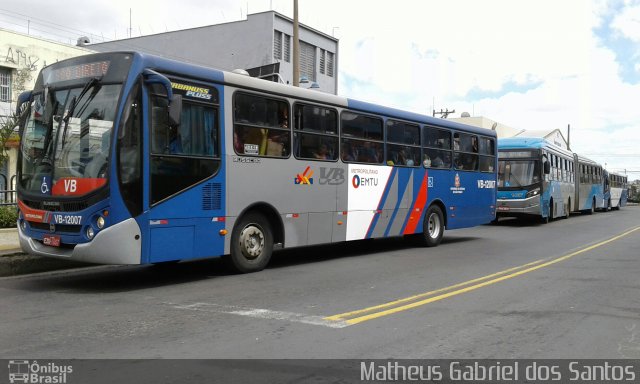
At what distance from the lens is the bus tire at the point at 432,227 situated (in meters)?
14.1

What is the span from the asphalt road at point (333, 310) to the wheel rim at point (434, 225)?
113 inches

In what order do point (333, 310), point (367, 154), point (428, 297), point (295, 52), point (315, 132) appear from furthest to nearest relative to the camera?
point (295, 52)
point (367, 154)
point (315, 132)
point (428, 297)
point (333, 310)

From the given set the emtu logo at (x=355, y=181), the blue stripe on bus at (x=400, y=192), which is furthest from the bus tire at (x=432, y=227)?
the emtu logo at (x=355, y=181)

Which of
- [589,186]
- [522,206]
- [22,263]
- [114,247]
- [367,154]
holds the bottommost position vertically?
[22,263]

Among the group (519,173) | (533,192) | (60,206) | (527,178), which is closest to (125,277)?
(60,206)

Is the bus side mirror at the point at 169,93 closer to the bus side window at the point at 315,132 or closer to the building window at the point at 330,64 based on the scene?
the bus side window at the point at 315,132

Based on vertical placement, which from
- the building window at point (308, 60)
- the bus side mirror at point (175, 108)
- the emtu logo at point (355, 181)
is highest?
the building window at point (308, 60)

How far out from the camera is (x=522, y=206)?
2227 cm

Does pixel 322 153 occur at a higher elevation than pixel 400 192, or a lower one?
higher

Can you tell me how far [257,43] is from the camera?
34625 mm

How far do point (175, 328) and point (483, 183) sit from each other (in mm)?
12297

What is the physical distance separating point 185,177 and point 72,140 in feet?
5.27

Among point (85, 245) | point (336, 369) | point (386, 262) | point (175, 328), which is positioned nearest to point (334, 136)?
point (386, 262)

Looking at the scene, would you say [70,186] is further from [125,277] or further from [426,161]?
[426,161]
